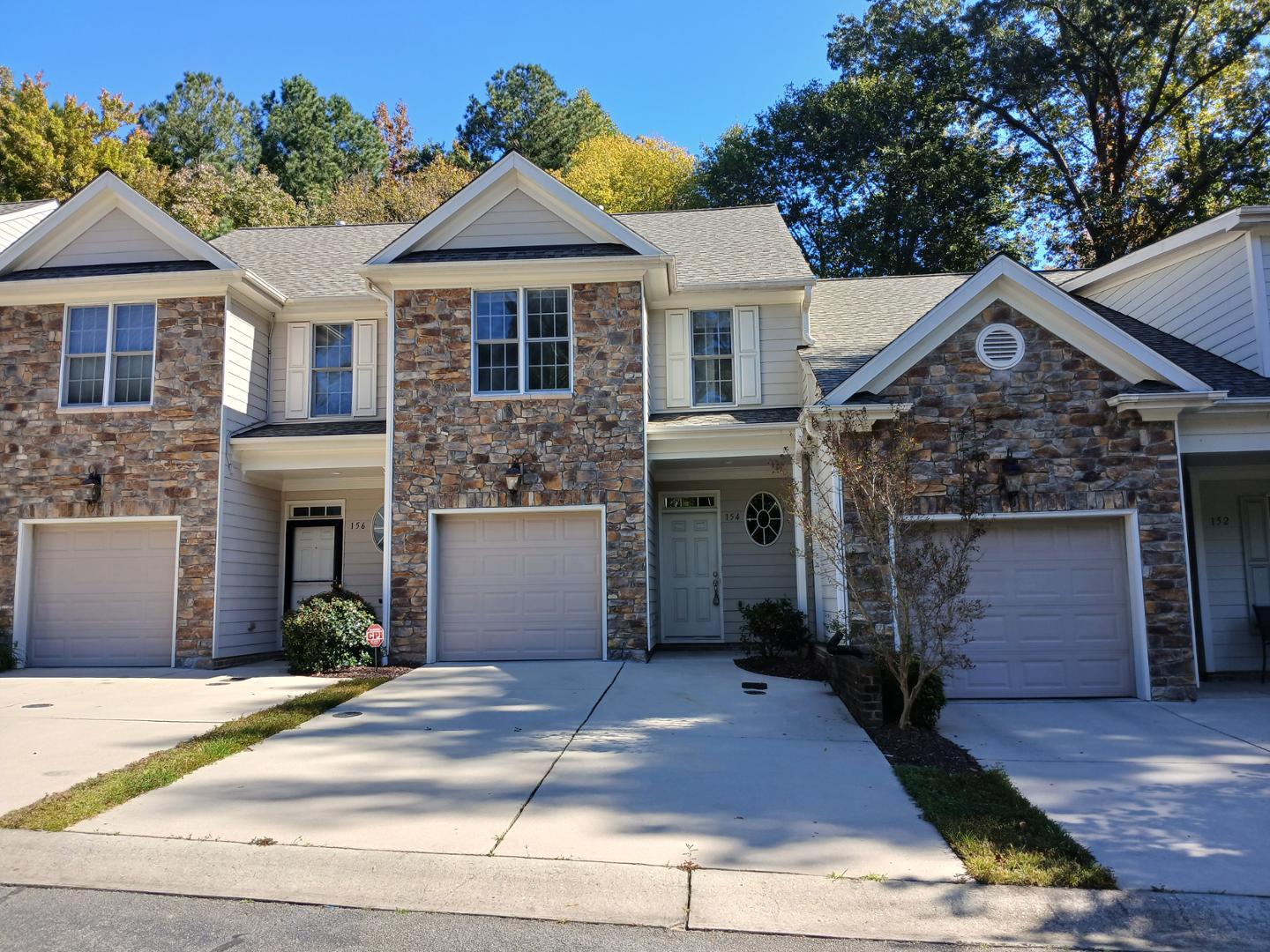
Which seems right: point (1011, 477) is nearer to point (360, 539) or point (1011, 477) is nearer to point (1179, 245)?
point (1179, 245)

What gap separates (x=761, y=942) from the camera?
4074 millimetres

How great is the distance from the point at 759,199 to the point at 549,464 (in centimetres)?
2464

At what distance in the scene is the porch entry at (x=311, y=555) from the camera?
569 inches

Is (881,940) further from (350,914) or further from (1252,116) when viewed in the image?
(1252,116)

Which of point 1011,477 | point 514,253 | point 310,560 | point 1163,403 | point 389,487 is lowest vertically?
point 310,560

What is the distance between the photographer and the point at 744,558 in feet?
46.9

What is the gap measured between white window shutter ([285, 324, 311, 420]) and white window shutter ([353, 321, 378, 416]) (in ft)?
2.55

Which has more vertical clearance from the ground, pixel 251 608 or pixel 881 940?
pixel 251 608

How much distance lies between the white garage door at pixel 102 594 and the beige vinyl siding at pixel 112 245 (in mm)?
3967

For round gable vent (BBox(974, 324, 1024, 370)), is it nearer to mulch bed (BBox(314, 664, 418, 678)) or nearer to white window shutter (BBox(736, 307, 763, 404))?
white window shutter (BBox(736, 307, 763, 404))

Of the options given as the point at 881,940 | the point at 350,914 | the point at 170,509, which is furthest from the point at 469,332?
the point at 881,940

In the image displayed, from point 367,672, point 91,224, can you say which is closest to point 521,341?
point 367,672

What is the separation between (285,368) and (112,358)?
2.36 m

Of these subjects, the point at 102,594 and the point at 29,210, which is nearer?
the point at 102,594
